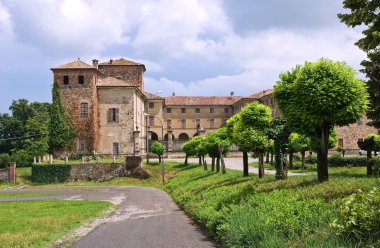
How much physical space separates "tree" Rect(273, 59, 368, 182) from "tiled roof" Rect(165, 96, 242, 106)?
253 ft

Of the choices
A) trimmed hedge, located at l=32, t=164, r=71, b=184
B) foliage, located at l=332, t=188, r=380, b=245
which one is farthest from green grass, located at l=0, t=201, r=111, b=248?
trimmed hedge, located at l=32, t=164, r=71, b=184

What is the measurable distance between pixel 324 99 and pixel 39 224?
1174 centimetres

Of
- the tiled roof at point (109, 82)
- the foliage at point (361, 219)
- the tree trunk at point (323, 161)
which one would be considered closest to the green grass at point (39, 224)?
the foliage at point (361, 219)

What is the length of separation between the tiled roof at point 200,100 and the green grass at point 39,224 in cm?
7106

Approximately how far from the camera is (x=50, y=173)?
4853cm

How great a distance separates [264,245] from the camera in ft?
26.0

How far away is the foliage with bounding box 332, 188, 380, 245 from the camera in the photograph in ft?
21.7

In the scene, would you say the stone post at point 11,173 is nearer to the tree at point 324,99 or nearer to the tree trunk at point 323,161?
the tree at point 324,99

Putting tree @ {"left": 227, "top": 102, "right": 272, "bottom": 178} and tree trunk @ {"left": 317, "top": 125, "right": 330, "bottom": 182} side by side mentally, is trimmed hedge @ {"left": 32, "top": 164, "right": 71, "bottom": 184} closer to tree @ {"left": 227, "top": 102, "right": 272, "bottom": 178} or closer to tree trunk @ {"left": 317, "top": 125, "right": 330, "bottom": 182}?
tree @ {"left": 227, "top": 102, "right": 272, "bottom": 178}

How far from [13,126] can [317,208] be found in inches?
3639

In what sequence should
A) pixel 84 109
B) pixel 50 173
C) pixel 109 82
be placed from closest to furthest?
pixel 50 173 → pixel 84 109 → pixel 109 82

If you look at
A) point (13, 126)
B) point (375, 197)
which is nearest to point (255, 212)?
point (375, 197)

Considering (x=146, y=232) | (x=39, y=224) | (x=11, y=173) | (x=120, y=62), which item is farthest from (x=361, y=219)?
(x=120, y=62)

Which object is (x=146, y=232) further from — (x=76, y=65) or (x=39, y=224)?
(x=76, y=65)
